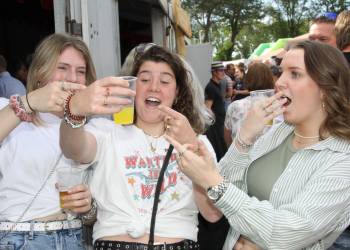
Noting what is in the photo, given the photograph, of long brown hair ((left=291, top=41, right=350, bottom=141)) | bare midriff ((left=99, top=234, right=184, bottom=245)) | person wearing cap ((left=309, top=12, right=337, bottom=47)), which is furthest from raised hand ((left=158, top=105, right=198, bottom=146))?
person wearing cap ((left=309, top=12, right=337, bottom=47))

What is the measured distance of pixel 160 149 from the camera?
234 cm

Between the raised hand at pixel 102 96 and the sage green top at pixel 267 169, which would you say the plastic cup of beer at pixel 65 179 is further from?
the sage green top at pixel 267 169

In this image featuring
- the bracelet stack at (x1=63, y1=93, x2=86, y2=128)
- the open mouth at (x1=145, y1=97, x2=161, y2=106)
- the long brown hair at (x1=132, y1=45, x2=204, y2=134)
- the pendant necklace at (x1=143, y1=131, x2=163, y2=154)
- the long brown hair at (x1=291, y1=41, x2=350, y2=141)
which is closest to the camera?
the bracelet stack at (x1=63, y1=93, x2=86, y2=128)

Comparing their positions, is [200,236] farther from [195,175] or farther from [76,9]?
[76,9]

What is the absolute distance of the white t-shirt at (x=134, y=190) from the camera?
7.06 ft

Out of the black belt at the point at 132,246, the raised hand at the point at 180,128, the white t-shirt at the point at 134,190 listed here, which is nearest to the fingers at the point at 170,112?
the raised hand at the point at 180,128

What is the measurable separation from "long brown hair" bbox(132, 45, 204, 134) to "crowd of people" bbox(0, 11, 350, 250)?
0.05m

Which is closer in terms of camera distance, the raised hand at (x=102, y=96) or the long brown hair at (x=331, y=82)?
the raised hand at (x=102, y=96)

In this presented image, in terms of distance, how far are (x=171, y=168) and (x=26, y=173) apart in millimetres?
776

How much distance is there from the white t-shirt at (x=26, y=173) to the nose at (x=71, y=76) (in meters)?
0.37

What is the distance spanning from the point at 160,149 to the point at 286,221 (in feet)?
2.66

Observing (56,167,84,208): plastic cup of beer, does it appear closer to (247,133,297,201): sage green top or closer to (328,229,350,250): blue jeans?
(247,133,297,201): sage green top

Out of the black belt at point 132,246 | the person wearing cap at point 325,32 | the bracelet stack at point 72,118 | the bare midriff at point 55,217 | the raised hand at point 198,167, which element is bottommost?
the black belt at point 132,246

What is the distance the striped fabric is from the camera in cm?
185
